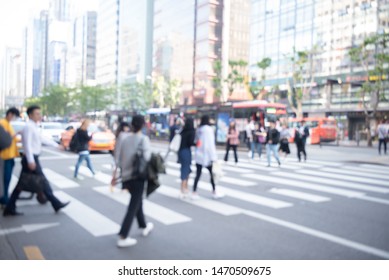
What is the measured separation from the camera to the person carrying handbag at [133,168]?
4855 mm

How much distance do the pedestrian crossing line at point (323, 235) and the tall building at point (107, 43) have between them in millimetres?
114037

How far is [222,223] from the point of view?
611cm

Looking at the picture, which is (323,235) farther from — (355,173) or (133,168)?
(355,173)

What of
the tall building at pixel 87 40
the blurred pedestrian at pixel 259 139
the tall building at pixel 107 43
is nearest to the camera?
the blurred pedestrian at pixel 259 139

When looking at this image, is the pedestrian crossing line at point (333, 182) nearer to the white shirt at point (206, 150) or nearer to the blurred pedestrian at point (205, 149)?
the blurred pedestrian at point (205, 149)

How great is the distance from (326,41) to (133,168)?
4684 cm

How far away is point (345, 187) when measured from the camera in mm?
9719

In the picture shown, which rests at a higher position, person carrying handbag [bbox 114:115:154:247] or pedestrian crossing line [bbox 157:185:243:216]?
person carrying handbag [bbox 114:115:154:247]

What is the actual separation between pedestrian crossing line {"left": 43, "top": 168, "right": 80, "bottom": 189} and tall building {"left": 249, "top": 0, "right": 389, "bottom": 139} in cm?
3266

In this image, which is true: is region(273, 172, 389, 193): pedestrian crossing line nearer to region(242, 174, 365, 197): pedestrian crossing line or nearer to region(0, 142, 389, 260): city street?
region(0, 142, 389, 260): city street

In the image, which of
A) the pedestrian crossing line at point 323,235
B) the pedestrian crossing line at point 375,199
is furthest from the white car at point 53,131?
the pedestrian crossing line at point 323,235

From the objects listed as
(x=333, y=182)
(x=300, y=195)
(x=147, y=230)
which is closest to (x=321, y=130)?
→ (x=333, y=182)

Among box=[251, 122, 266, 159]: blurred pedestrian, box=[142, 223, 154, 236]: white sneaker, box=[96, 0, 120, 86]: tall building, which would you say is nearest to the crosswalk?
box=[142, 223, 154, 236]: white sneaker

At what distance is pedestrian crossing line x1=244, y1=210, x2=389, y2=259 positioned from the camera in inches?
191
